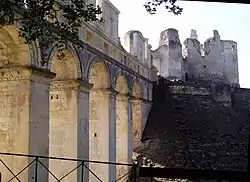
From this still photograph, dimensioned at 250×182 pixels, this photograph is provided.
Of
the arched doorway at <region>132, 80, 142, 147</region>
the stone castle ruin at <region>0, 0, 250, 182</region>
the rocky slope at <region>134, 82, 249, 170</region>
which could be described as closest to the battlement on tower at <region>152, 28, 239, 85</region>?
the stone castle ruin at <region>0, 0, 250, 182</region>

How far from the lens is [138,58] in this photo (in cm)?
2245

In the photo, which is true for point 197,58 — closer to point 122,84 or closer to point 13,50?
point 122,84

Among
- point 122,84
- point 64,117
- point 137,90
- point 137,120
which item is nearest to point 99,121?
point 64,117

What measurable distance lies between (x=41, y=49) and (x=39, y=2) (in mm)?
5449

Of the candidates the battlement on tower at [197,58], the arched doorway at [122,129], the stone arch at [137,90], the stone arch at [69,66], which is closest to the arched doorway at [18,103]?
the stone arch at [69,66]

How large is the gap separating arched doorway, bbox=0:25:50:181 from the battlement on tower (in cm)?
2224

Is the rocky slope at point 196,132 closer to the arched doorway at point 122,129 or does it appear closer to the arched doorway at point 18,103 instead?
the arched doorway at point 122,129

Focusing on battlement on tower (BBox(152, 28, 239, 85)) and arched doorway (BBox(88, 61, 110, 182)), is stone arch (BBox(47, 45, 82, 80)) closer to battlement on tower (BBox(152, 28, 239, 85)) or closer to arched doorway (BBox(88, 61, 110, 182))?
arched doorway (BBox(88, 61, 110, 182))

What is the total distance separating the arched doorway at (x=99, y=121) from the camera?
1593cm

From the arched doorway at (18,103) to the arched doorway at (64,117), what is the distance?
236cm

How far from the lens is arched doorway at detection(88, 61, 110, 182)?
52.3 ft

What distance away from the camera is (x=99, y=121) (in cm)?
1628

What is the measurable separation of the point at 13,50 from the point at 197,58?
2595 centimetres

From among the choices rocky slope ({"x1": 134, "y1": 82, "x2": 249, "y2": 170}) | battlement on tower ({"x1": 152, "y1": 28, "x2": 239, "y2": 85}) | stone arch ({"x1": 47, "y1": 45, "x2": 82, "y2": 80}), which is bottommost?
rocky slope ({"x1": 134, "y1": 82, "x2": 249, "y2": 170})
